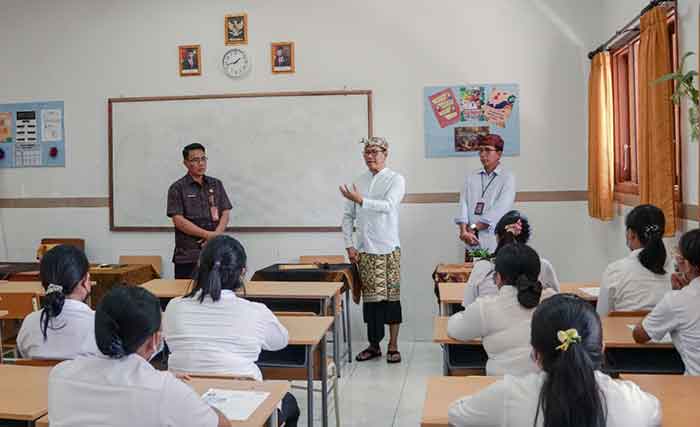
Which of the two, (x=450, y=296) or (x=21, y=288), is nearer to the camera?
(x=450, y=296)

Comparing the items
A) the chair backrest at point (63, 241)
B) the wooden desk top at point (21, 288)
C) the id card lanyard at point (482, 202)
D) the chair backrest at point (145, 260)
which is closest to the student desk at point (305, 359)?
the wooden desk top at point (21, 288)

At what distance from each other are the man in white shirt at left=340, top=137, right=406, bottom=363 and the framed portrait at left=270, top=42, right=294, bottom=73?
4.58 ft

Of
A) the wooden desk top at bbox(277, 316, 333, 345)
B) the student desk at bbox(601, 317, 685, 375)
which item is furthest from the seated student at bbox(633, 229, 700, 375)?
the wooden desk top at bbox(277, 316, 333, 345)

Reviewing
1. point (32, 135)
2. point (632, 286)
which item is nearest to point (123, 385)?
point (632, 286)

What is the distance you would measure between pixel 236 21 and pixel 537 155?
3037mm

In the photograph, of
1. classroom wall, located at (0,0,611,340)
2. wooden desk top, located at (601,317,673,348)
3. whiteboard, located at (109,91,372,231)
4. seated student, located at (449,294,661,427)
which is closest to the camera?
seated student, located at (449,294,661,427)

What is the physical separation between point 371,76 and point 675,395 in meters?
4.59

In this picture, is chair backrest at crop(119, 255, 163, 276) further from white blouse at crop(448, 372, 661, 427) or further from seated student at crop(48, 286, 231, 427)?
white blouse at crop(448, 372, 661, 427)

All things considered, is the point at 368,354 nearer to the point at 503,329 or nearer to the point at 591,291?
the point at 591,291

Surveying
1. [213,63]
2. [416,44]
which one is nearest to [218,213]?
[213,63]

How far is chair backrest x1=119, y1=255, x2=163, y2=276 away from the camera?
6734mm

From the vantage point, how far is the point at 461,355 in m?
3.46

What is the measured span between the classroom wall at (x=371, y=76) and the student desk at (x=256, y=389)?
158 inches

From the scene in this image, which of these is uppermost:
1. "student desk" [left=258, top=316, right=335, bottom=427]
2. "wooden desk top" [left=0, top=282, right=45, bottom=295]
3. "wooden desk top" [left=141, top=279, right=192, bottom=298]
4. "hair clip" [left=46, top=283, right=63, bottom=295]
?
"hair clip" [left=46, top=283, right=63, bottom=295]
